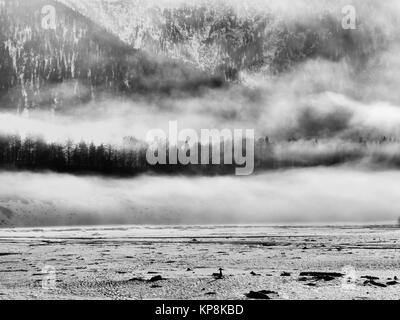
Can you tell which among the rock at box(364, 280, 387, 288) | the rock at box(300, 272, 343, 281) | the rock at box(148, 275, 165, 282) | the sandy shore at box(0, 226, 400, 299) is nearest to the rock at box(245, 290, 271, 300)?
the sandy shore at box(0, 226, 400, 299)

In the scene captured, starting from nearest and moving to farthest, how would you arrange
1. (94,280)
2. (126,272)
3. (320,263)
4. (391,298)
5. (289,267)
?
(391,298), (94,280), (126,272), (289,267), (320,263)

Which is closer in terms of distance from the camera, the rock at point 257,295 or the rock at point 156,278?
the rock at point 257,295

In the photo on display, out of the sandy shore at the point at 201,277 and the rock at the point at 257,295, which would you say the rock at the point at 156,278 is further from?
the rock at the point at 257,295

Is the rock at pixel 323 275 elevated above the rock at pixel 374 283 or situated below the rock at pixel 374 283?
below

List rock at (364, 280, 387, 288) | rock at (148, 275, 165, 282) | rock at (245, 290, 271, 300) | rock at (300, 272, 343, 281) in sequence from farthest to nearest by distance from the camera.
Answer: rock at (300, 272, 343, 281)
rock at (148, 275, 165, 282)
rock at (364, 280, 387, 288)
rock at (245, 290, 271, 300)

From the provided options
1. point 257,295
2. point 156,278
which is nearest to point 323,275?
point 257,295

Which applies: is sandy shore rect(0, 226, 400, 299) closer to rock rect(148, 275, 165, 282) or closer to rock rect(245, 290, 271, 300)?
rock rect(148, 275, 165, 282)

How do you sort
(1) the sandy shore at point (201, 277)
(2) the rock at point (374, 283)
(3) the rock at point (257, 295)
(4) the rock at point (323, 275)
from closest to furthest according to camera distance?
1. (3) the rock at point (257, 295)
2. (1) the sandy shore at point (201, 277)
3. (2) the rock at point (374, 283)
4. (4) the rock at point (323, 275)

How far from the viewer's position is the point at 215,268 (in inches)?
1518

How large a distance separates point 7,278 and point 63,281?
454 centimetres

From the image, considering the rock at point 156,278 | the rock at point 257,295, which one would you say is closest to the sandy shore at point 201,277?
the rock at point 156,278

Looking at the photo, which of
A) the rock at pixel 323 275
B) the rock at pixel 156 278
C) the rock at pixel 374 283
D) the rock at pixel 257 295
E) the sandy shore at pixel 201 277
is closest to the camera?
the rock at pixel 257 295
